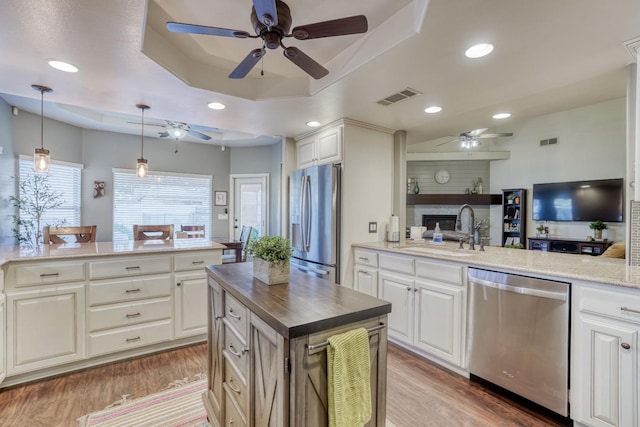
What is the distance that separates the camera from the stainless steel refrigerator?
3.34 m

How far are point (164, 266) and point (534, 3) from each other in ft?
10.7

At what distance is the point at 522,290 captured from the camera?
201cm

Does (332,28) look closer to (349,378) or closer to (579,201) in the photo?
(349,378)

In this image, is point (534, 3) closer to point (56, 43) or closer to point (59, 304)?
point (56, 43)

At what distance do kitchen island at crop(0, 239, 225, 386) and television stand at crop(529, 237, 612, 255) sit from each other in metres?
7.13

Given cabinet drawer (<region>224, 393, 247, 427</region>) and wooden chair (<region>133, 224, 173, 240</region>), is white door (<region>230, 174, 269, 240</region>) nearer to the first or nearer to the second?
wooden chair (<region>133, 224, 173, 240</region>)

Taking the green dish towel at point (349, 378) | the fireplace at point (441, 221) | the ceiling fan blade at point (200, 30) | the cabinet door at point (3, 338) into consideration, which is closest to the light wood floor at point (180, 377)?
the cabinet door at point (3, 338)

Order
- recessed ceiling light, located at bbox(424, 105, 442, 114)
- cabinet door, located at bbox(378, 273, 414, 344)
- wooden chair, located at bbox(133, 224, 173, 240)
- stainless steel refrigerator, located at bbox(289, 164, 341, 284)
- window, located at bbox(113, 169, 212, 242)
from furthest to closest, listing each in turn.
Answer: window, located at bbox(113, 169, 212, 242) < wooden chair, located at bbox(133, 224, 173, 240) < stainless steel refrigerator, located at bbox(289, 164, 341, 284) < recessed ceiling light, located at bbox(424, 105, 442, 114) < cabinet door, located at bbox(378, 273, 414, 344)

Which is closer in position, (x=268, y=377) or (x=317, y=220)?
(x=268, y=377)

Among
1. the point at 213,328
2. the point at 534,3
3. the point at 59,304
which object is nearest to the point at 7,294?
the point at 59,304

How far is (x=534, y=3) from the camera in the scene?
4.73 feet

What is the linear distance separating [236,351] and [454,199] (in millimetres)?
7743

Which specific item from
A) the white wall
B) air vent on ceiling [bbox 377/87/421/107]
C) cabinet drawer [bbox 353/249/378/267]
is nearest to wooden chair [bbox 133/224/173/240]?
cabinet drawer [bbox 353/249/378/267]

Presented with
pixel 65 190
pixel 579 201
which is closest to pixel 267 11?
pixel 65 190
